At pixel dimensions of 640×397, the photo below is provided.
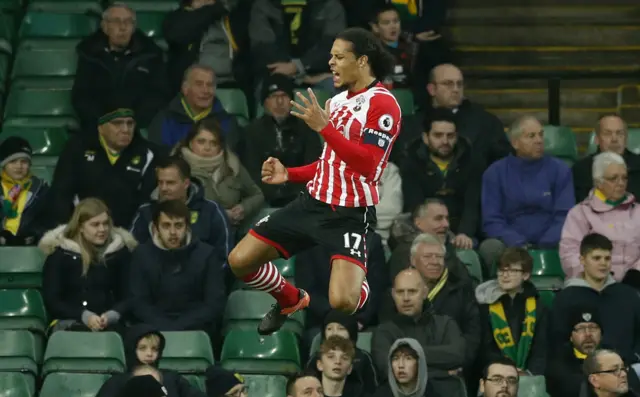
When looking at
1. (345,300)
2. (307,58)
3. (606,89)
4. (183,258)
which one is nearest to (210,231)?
(183,258)

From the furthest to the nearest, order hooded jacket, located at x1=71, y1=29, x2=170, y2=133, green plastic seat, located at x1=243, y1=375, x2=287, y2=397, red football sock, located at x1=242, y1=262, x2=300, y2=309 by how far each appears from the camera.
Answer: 1. hooded jacket, located at x1=71, y1=29, x2=170, y2=133
2. green plastic seat, located at x1=243, y1=375, x2=287, y2=397
3. red football sock, located at x1=242, y1=262, x2=300, y2=309

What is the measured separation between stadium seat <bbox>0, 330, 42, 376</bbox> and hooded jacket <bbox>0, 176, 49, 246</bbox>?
1179 millimetres

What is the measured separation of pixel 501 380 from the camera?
10.4 meters

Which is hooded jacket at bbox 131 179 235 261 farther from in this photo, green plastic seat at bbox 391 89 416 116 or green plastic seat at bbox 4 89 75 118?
green plastic seat at bbox 391 89 416 116

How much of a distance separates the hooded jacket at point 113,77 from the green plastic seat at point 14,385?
308cm

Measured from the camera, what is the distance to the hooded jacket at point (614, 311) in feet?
36.7

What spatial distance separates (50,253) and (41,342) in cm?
66

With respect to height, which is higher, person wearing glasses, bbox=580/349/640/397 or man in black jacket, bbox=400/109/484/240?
man in black jacket, bbox=400/109/484/240

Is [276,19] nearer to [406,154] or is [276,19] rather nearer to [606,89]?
[406,154]

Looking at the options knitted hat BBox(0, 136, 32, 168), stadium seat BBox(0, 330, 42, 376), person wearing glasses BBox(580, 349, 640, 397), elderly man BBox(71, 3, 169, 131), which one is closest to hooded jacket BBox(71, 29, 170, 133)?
elderly man BBox(71, 3, 169, 131)

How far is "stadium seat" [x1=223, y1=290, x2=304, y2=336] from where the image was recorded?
1136 cm

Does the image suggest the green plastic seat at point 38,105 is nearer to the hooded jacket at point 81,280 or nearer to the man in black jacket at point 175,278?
the hooded jacket at point 81,280

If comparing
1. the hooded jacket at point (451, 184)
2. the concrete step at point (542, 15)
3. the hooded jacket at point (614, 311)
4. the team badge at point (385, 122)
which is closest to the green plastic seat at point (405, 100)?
the hooded jacket at point (451, 184)

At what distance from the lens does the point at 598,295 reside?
11.3 m
